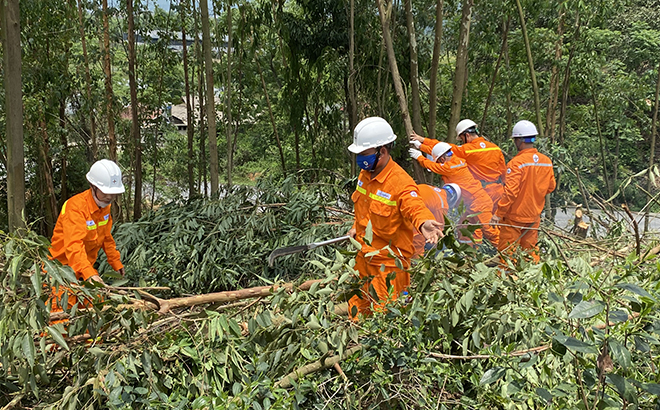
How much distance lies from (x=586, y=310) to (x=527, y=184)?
3395 mm

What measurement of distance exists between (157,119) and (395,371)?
8.32 meters

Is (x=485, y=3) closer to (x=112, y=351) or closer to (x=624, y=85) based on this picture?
(x=624, y=85)

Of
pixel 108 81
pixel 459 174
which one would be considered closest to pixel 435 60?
pixel 459 174

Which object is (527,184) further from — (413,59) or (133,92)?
(133,92)

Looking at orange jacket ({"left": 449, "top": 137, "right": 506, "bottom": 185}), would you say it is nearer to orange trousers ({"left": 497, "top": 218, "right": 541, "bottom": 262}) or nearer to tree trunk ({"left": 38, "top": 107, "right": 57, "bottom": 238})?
orange trousers ({"left": 497, "top": 218, "right": 541, "bottom": 262})

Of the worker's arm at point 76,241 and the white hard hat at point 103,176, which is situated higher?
the white hard hat at point 103,176

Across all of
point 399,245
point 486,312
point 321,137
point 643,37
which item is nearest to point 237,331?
point 486,312

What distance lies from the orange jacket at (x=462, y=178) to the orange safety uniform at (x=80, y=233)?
276cm

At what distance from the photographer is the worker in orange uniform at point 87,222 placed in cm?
330

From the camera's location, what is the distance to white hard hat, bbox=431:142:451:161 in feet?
14.5

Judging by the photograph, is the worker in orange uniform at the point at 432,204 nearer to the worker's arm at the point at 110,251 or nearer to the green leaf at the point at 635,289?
the green leaf at the point at 635,289

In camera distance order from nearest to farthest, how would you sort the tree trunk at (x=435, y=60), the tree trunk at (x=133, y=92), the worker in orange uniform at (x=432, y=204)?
the worker in orange uniform at (x=432, y=204) < the tree trunk at (x=435, y=60) < the tree trunk at (x=133, y=92)

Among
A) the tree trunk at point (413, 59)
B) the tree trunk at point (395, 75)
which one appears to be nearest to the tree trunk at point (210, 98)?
the tree trunk at point (395, 75)

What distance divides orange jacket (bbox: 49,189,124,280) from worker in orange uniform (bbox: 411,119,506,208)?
9.00ft
